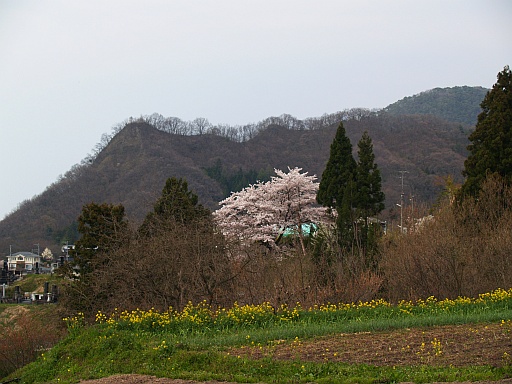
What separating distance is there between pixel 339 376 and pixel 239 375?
5.13ft

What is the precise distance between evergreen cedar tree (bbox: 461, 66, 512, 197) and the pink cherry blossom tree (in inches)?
493

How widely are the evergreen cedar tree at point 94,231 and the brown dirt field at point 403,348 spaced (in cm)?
1476

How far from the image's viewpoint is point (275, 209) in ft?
124

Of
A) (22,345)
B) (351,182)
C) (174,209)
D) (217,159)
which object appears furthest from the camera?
(217,159)

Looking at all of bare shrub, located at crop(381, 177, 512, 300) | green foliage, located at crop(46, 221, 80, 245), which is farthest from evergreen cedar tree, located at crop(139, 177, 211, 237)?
green foliage, located at crop(46, 221, 80, 245)

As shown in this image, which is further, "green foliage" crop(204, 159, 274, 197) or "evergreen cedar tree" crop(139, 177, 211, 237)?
"green foliage" crop(204, 159, 274, 197)

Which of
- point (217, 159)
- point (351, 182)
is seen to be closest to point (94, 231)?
point (351, 182)

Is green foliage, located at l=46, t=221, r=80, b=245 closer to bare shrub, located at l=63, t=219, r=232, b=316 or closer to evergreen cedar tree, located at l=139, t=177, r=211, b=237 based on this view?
evergreen cedar tree, located at l=139, t=177, r=211, b=237

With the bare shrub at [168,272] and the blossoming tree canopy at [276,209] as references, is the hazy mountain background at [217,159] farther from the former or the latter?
the bare shrub at [168,272]

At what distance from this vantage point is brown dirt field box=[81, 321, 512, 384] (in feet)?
32.3

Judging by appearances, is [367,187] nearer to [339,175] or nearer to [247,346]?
[339,175]

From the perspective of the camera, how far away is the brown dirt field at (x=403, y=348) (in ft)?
32.3

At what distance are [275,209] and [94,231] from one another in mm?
13679

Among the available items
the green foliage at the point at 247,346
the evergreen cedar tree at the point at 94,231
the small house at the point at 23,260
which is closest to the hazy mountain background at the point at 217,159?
the small house at the point at 23,260
